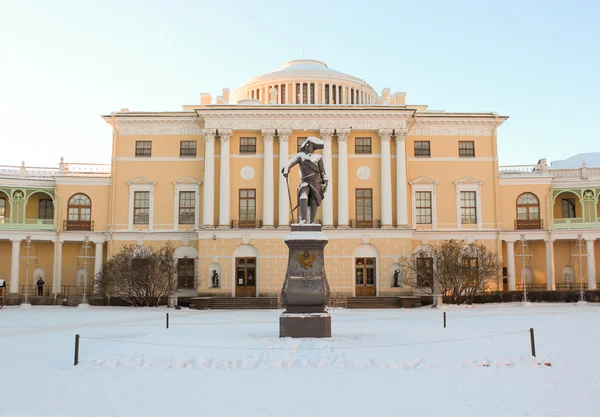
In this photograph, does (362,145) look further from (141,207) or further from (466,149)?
(141,207)

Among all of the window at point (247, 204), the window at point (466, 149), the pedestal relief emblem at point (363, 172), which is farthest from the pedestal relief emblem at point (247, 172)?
the window at point (466, 149)

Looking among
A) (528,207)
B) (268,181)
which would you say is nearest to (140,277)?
(268,181)

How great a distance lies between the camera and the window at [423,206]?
162 feet

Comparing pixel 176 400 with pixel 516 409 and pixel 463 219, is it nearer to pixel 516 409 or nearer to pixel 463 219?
pixel 516 409

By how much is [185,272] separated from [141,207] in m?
5.98

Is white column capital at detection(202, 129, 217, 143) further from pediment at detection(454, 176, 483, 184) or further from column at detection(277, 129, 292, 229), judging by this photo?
pediment at detection(454, 176, 483, 184)

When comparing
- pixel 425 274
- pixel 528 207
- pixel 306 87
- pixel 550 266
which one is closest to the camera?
pixel 425 274

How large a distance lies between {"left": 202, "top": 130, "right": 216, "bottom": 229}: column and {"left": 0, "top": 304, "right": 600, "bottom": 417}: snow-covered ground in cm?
2536

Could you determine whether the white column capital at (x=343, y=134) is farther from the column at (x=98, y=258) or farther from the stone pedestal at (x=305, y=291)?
the stone pedestal at (x=305, y=291)

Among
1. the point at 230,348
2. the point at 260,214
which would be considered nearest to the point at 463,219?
the point at 260,214

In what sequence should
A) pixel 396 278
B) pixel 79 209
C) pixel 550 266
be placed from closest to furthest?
pixel 396 278 < pixel 550 266 < pixel 79 209

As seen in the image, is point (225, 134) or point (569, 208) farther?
point (569, 208)

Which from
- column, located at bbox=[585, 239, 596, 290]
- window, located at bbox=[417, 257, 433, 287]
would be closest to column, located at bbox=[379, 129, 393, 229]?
window, located at bbox=[417, 257, 433, 287]

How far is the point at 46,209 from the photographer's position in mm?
52438
